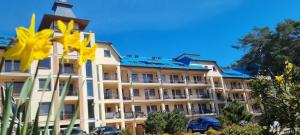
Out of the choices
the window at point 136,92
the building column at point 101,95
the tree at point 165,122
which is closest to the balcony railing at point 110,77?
the building column at point 101,95

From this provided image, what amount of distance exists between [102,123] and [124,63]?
9585 mm

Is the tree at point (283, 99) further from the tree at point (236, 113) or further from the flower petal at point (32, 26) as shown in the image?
the tree at point (236, 113)

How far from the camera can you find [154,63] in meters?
46.3

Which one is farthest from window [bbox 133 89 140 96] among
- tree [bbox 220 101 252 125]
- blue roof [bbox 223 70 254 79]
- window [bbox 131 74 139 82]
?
blue roof [bbox 223 70 254 79]

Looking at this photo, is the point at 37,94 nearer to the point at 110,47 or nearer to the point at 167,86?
the point at 110,47

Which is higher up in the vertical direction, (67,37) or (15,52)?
(67,37)

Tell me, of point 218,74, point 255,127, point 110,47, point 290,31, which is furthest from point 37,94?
point 290,31

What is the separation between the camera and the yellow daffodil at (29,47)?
44.3 inches

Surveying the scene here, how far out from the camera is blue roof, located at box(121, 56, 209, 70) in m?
43.2

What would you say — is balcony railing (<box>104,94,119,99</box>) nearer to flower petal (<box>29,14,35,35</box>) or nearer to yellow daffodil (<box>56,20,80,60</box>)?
yellow daffodil (<box>56,20,80,60</box>)

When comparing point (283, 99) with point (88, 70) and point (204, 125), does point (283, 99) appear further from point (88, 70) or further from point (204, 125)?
point (88, 70)

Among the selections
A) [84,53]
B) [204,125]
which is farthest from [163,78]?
[84,53]

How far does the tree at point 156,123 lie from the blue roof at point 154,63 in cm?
1338

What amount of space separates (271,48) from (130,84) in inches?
902
